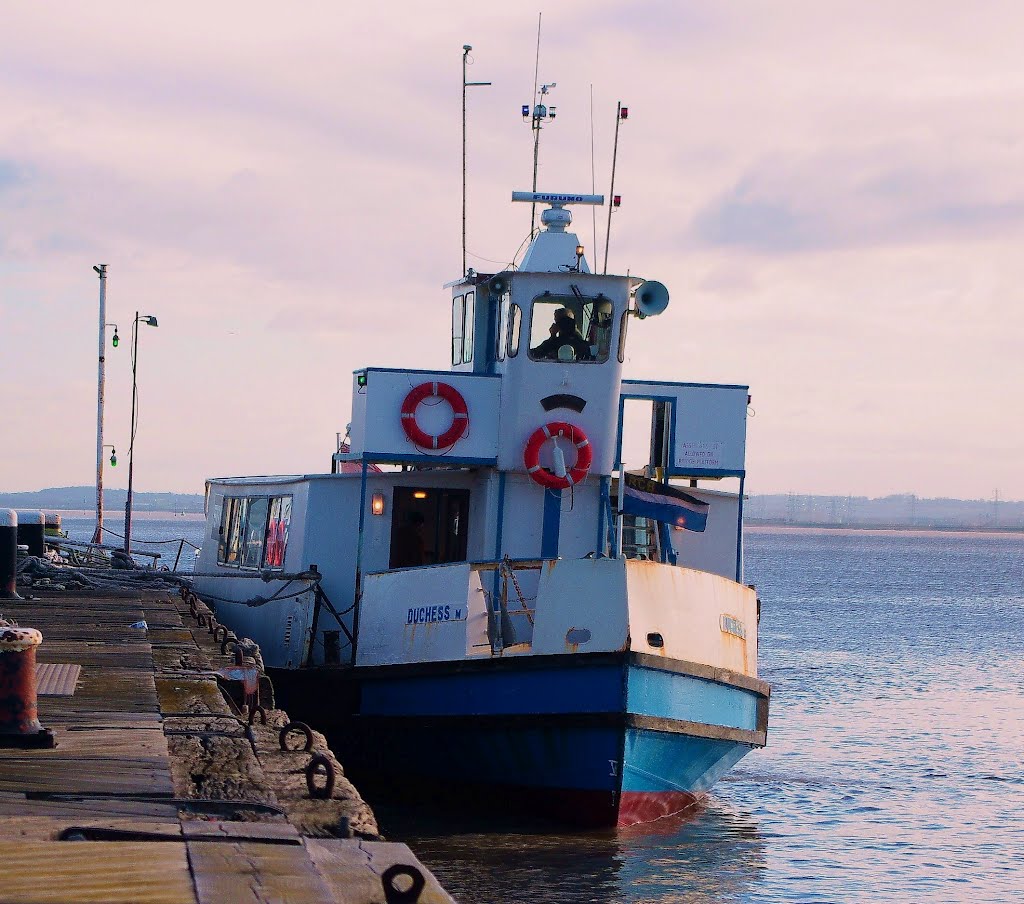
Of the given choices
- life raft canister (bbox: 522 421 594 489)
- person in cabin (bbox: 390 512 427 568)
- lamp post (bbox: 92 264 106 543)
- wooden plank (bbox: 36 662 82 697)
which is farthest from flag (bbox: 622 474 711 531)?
lamp post (bbox: 92 264 106 543)

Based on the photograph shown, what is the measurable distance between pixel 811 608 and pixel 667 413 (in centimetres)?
5596

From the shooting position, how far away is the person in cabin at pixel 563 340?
56.3 feet

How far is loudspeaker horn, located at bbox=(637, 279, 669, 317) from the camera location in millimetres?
17047

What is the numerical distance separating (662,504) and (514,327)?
2.75 m

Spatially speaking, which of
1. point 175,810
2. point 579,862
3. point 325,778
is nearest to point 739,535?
point 579,862

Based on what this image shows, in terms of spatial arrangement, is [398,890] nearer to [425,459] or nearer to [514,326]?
[425,459]

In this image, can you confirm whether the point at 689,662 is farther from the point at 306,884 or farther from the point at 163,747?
the point at 306,884

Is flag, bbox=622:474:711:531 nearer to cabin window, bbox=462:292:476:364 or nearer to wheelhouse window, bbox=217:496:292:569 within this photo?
cabin window, bbox=462:292:476:364

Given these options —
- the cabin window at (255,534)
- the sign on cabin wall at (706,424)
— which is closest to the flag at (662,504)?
the sign on cabin wall at (706,424)

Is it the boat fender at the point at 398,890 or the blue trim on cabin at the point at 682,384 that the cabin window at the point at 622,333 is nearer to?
the blue trim on cabin at the point at 682,384

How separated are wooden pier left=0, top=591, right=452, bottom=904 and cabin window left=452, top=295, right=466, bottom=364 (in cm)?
Answer: 710

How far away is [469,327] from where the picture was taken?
18266 millimetres

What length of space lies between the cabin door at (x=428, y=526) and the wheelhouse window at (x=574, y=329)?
226 cm

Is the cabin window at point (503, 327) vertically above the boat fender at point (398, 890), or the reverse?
the cabin window at point (503, 327)
